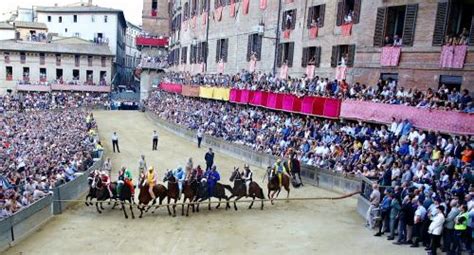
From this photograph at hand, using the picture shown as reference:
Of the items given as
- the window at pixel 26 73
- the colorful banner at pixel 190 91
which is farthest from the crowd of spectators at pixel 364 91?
the window at pixel 26 73

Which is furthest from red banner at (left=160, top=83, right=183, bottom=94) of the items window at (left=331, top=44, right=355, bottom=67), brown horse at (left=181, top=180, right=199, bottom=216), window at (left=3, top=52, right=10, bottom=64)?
brown horse at (left=181, top=180, right=199, bottom=216)

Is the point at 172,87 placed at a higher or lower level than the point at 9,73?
lower

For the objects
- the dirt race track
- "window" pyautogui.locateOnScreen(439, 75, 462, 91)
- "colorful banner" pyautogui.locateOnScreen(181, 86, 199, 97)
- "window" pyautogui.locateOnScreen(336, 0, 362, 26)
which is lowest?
the dirt race track

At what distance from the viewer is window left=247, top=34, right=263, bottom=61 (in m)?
36.8

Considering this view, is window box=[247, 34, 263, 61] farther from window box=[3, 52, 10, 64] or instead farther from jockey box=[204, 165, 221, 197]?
window box=[3, 52, 10, 64]

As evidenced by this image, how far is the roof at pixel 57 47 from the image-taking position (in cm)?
5941

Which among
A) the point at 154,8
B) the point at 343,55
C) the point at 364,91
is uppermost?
the point at 154,8

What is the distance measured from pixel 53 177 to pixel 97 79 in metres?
48.8

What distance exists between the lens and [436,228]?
11.6 meters

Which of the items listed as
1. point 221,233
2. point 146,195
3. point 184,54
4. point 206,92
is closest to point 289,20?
point 206,92

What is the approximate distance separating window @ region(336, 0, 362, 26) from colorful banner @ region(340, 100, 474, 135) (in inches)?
245

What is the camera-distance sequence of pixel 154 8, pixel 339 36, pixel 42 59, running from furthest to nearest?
pixel 154 8, pixel 42 59, pixel 339 36

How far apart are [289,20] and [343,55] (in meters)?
6.93

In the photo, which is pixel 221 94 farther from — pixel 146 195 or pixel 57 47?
pixel 57 47
